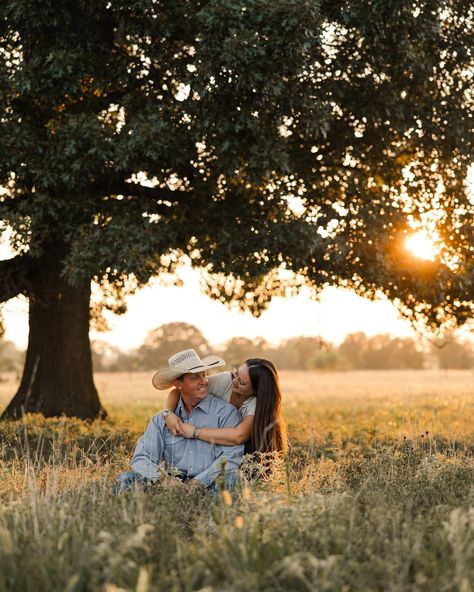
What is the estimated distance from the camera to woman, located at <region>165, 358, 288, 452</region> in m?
7.77

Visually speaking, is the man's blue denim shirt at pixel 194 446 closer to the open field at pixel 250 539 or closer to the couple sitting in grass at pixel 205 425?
the couple sitting in grass at pixel 205 425

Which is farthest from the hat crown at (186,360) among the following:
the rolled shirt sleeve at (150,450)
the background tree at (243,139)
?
the background tree at (243,139)

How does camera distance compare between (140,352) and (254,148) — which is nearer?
(254,148)

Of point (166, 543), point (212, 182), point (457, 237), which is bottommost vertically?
point (166, 543)

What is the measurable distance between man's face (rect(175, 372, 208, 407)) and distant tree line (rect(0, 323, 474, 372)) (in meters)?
64.2

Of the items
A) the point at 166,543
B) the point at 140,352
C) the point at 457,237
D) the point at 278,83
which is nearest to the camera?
the point at 166,543

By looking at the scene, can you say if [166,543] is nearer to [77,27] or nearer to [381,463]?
[381,463]

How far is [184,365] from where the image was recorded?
7.75m

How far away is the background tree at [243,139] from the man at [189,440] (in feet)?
15.4

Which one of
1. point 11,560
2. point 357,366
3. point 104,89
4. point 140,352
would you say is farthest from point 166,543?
point 357,366

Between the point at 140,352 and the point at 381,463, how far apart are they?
228 ft

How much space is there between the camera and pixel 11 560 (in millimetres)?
4898

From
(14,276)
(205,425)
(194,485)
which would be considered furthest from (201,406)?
(14,276)

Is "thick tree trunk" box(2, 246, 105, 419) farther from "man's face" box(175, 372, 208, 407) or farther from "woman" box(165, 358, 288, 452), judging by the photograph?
"woman" box(165, 358, 288, 452)
